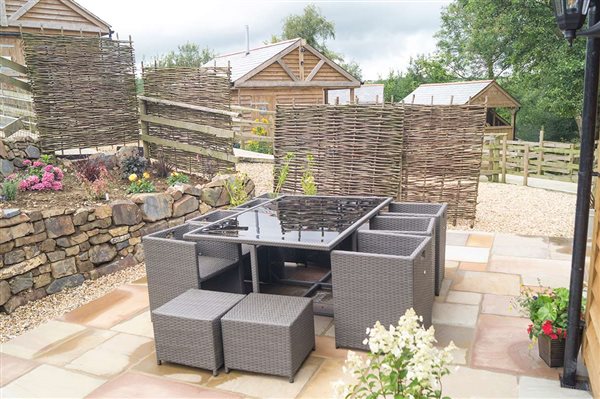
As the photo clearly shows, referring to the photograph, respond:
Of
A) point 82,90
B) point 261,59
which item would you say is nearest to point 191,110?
point 82,90

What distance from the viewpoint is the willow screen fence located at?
6090mm

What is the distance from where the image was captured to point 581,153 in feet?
8.05

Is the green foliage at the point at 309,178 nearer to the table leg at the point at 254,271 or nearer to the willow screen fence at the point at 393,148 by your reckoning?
the willow screen fence at the point at 393,148

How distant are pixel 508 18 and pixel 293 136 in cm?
1029

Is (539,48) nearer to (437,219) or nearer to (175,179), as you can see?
(175,179)

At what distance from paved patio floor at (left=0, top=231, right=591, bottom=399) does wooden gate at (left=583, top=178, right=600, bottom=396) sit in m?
Result: 0.23

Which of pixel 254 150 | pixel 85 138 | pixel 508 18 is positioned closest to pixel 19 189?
pixel 85 138

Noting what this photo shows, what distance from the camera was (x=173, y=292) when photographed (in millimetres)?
3416

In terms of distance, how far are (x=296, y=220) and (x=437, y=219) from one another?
1.10 m

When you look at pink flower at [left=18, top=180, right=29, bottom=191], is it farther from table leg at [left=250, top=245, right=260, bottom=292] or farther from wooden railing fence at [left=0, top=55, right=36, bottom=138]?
table leg at [left=250, top=245, right=260, bottom=292]

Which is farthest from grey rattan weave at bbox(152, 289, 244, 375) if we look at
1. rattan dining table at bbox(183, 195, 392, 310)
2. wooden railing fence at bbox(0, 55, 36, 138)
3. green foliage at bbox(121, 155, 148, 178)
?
wooden railing fence at bbox(0, 55, 36, 138)

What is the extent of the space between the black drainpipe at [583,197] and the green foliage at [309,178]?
141 inches

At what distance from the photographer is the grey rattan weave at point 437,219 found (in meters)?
3.94

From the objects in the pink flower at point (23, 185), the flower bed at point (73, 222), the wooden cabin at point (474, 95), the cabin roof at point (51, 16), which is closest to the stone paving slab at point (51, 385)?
the flower bed at point (73, 222)
